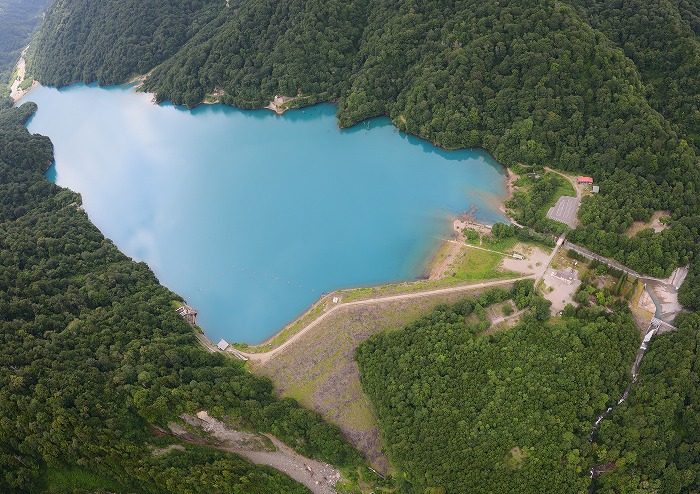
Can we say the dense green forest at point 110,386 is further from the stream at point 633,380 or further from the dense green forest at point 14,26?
the dense green forest at point 14,26

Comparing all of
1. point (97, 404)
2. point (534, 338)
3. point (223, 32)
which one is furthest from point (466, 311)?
point (223, 32)

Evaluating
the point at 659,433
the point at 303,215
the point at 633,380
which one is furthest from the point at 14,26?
the point at 659,433

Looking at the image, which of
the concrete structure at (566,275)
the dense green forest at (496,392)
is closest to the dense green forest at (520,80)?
the concrete structure at (566,275)

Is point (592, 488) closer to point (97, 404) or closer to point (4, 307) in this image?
point (97, 404)

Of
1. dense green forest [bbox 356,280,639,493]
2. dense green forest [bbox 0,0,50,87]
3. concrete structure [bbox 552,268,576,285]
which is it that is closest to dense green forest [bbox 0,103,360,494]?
dense green forest [bbox 356,280,639,493]

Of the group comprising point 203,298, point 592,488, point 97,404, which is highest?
point 592,488

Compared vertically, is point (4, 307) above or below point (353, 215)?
below
